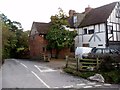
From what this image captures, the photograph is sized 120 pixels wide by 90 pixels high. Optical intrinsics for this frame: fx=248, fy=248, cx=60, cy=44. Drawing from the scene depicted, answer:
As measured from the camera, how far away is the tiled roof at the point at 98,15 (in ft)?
120

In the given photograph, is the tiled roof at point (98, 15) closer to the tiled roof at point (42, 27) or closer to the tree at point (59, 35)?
the tree at point (59, 35)

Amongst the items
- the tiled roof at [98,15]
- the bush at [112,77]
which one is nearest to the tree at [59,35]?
the tiled roof at [98,15]

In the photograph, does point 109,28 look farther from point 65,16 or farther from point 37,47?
point 37,47

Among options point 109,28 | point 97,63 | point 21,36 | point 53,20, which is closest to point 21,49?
point 21,36

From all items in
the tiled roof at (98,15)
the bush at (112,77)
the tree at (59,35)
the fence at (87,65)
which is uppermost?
the tiled roof at (98,15)

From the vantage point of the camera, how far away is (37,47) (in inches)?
1825

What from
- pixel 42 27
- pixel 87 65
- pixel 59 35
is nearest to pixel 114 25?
pixel 59 35

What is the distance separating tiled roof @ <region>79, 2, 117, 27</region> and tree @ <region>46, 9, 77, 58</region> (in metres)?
3.18

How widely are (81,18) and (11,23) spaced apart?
27720 mm

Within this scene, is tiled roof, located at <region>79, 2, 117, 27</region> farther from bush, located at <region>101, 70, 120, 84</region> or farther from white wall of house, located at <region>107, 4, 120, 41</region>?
bush, located at <region>101, 70, 120, 84</region>

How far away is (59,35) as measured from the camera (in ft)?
128

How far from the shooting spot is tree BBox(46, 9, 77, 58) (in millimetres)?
39312

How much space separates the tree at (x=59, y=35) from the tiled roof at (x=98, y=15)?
10.4 feet

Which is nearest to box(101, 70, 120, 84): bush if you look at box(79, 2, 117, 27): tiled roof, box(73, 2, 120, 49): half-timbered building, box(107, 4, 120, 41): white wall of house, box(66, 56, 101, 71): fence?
box(66, 56, 101, 71): fence
